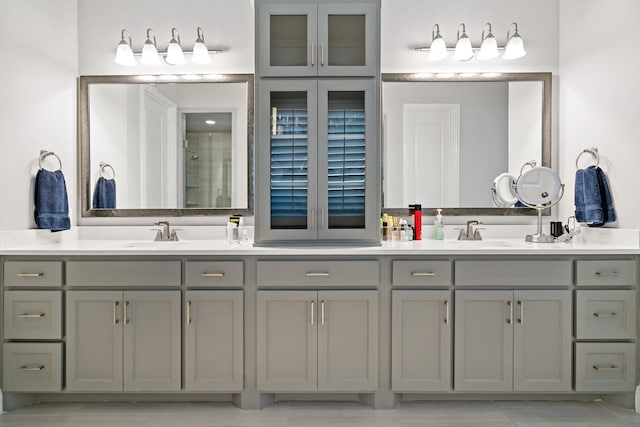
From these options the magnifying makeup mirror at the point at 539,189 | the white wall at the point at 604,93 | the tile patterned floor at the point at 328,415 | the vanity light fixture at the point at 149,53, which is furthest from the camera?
the vanity light fixture at the point at 149,53

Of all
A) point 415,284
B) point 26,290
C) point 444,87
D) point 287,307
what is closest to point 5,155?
point 26,290

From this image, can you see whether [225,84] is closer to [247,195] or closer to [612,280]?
[247,195]

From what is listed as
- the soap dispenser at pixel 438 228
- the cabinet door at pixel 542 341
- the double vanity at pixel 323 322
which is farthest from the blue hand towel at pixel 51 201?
the cabinet door at pixel 542 341

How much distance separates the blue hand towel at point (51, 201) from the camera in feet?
8.30

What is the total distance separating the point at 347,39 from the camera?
2.39 metres

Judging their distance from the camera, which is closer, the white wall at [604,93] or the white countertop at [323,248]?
the white countertop at [323,248]

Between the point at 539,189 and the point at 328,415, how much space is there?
1.90m

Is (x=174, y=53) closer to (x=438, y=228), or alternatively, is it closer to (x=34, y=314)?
(x=34, y=314)

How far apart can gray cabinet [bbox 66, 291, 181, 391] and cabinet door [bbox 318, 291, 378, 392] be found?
76cm

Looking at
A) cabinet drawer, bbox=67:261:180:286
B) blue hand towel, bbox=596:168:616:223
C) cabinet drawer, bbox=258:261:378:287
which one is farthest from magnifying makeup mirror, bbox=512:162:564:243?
cabinet drawer, bbox=67:261:180:286

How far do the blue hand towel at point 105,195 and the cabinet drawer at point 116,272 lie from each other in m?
0.79

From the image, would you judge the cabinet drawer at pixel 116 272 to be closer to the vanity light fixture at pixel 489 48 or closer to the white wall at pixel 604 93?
the vanity light fixture at pixel 489 48

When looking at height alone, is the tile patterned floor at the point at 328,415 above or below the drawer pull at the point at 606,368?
below

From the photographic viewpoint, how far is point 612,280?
7.34ft
